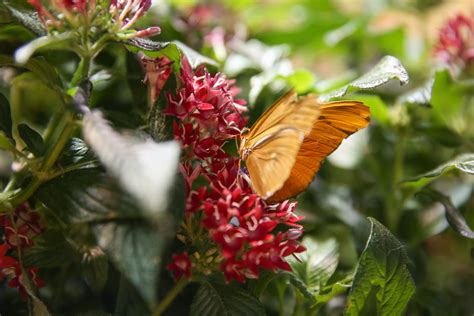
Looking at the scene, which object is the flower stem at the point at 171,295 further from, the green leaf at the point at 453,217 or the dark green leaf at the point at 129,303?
the green leaf at the point at 453,217

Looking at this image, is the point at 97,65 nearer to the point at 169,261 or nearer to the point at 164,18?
the point at 164,18

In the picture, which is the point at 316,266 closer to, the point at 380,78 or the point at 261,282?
the point at 261,282

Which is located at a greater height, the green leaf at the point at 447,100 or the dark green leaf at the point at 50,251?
the dark green leaf at the point at 50,251

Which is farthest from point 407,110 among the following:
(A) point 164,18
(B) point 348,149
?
(A) point 164,18

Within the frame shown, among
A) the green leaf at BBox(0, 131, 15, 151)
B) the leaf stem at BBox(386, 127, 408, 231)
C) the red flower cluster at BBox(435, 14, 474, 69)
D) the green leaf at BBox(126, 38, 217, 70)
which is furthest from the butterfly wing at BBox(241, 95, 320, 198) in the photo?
the red flower cluster at BBox(435, 14, 474, 69)

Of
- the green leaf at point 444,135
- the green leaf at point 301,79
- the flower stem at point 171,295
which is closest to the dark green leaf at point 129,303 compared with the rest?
the flower stem at point 171,295
